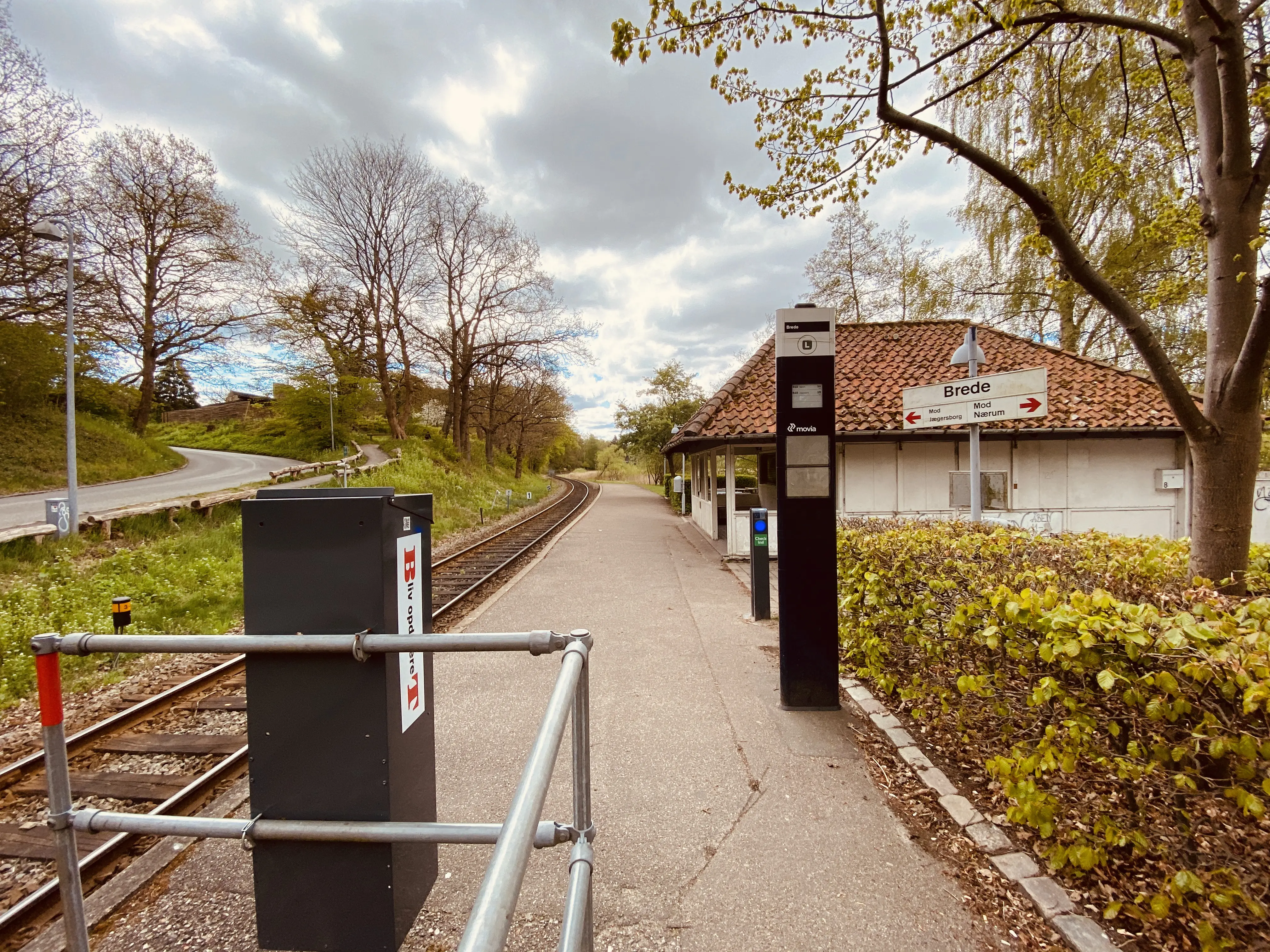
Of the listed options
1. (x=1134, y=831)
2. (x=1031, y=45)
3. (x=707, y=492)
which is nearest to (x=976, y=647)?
(x=1134, y=831)

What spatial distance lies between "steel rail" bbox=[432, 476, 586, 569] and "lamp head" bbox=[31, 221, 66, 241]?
328 inches

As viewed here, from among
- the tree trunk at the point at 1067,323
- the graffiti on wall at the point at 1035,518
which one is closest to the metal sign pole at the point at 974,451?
the graffiti on wall at the point at 1035,518

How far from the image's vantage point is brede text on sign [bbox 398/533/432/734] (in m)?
1.89

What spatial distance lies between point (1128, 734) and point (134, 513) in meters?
14.2

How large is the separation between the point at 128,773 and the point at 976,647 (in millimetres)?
5533

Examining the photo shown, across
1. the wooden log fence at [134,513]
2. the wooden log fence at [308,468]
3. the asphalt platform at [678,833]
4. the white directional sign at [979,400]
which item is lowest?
the asphalt platform at [678,833]

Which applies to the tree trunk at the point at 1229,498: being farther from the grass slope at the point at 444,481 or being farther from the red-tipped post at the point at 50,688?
the grass slope at the point at 444,481

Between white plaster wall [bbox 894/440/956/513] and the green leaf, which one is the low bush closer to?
the green leaf

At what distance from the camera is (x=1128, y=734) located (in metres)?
2.20

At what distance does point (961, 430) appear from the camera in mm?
10469

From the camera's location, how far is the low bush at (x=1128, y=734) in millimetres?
1859

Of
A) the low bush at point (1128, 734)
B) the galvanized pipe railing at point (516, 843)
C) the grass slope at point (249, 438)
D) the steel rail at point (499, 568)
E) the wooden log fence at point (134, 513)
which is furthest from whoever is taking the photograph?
the grass slope at point (249, 438)

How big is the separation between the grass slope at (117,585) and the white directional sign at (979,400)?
6.61m

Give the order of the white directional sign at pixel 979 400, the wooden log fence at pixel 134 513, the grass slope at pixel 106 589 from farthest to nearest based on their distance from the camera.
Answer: the wooden log fence at pixel 134 513 < the grass slope at pixel 106 589 < the white directional sign at pixel 979 400
